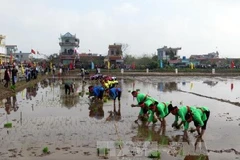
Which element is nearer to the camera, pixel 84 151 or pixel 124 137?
→ pixel 84 151

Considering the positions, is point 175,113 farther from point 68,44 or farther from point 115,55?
point 68,44

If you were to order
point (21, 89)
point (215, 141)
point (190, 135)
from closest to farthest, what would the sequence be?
point (215, 141) → point (190, 135) → point (21, 89)

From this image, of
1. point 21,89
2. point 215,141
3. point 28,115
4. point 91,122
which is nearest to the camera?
point 215,141

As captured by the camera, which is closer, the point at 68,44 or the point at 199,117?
the point at 199,117

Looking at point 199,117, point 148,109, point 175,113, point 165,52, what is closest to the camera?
point 199,117

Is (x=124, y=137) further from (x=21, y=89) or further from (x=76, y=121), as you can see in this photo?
(x=21, y=89)

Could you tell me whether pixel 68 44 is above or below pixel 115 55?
above

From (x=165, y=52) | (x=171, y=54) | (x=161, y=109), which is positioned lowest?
(x=161, y=109)

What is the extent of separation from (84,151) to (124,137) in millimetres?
2109

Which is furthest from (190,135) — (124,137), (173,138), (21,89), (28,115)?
(21,89)

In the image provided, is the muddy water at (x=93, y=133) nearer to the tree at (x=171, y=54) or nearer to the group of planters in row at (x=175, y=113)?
the group of planters in row at (x=175, y=113)

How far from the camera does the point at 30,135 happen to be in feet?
40.3

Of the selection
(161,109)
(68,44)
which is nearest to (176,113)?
(161,109)

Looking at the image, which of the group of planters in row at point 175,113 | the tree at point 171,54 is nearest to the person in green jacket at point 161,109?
the group of planters in row at point 175,113
